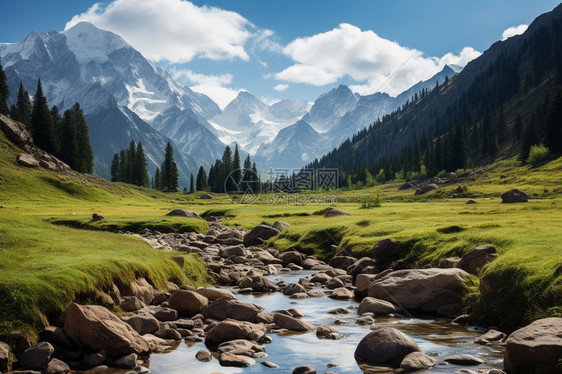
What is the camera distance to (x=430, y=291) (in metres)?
16.7

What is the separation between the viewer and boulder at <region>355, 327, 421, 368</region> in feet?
37.4

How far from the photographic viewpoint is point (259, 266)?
27922 mm

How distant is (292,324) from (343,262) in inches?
529

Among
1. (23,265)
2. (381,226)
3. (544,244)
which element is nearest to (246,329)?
(23,265)

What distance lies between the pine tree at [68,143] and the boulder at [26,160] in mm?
22062

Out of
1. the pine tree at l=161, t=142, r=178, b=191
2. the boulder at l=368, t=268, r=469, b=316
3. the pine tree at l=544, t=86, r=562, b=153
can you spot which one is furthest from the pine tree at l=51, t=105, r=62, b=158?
the pine tree at l=544, t=86, r=562, b=153

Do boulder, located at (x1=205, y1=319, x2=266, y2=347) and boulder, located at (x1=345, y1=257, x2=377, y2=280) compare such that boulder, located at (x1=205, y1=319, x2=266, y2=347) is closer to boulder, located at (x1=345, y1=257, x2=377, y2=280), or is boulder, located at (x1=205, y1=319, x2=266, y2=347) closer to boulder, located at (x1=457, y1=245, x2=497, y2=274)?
boulder, located at (x1=457, y1=245, x2=497, y2=274)

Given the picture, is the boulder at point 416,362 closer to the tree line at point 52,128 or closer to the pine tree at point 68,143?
the tree line at point 52,128

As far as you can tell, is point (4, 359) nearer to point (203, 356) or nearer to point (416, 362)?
→ point (203, 356)

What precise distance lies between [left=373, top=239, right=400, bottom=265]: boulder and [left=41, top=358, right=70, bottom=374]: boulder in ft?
56.6

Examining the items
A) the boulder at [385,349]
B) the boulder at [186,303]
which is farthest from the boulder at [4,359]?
the boulder at [385,349]

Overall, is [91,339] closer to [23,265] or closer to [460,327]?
[23,265]

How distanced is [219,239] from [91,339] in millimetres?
28931

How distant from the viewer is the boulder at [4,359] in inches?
385
